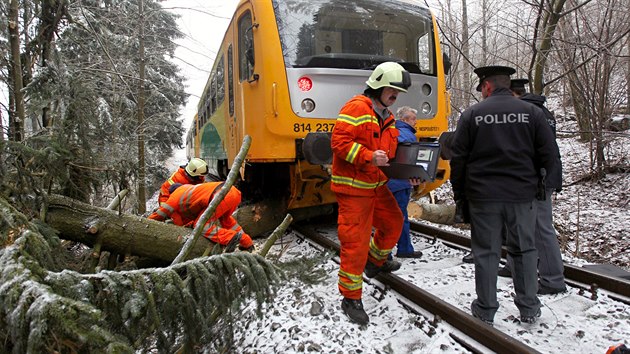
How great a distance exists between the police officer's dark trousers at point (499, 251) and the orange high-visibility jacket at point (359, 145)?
2.63ft

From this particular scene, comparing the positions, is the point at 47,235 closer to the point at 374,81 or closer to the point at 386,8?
the point at 374,81

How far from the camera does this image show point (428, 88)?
5281 millimetres

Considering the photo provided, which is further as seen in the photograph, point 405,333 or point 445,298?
point 445,298

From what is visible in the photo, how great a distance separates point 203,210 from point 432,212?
4139 millimetres

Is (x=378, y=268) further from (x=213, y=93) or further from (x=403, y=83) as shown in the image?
(x=213, y=93)

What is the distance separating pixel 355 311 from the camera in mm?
3139

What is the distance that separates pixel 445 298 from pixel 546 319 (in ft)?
2.39

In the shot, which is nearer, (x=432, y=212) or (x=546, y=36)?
(x=432, y=212)

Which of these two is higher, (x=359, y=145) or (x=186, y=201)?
(x=359, y=145)

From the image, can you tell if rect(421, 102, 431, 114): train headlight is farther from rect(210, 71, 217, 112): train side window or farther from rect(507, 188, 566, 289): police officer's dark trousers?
rect(210, 71, 217, 112): train side window

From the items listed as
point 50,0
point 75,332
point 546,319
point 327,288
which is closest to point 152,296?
point 75,332

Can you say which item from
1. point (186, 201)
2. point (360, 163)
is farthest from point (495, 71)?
point (186, 201)

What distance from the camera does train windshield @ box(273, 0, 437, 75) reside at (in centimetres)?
474

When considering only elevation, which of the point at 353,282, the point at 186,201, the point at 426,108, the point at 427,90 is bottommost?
the point at 353,282
